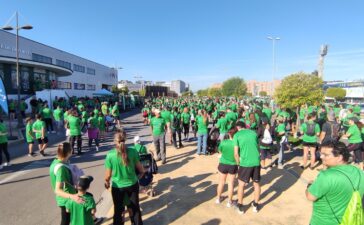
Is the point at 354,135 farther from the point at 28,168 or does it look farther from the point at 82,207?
the point at 28,168

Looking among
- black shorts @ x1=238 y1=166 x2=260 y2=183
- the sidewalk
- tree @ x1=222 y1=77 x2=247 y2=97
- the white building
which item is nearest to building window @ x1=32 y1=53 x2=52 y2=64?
the white building

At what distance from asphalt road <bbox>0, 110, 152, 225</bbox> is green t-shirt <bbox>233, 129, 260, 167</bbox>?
9.49ft

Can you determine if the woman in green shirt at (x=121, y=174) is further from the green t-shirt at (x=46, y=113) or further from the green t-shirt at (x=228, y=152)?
the green t-shirt at (x=46, y=113)

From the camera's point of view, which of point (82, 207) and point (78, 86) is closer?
point (82, 207)

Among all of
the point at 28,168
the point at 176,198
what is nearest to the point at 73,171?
the point at 176,198

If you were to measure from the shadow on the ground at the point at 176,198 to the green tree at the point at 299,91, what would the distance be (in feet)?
45.3

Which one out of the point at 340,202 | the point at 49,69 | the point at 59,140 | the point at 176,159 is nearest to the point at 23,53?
the point at 49,69

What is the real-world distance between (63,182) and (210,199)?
323 centimetres

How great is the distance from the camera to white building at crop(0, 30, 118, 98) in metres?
25.7

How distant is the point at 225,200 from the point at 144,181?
1.77 meters

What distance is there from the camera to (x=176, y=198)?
18.5ft

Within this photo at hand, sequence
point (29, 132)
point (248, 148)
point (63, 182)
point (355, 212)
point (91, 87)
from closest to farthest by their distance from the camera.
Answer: point (355, 212) < point (63, 182) < point (248, 148) < point (29, 132) < point (91, 87)

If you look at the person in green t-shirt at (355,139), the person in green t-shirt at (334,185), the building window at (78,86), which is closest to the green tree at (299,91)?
the person in green t-shirt at (355,139)

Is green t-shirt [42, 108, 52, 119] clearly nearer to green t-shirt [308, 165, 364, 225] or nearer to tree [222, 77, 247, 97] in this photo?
green t-shirt [308, 165, 364, 225]
